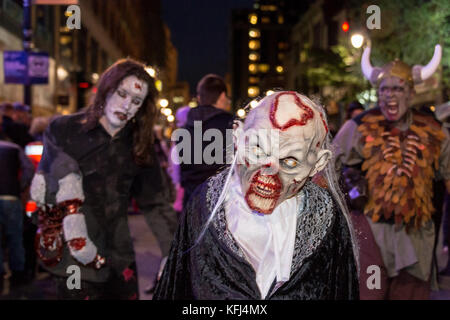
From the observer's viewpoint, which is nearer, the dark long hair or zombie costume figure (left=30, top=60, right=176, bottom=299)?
zombie costume figure (left=30, top=60, right=176, bottom=299)

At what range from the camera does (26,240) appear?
6965 mm

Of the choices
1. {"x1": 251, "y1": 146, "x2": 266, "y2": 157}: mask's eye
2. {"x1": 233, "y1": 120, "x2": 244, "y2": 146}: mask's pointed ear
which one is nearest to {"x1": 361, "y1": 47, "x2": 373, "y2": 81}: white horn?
{"x1": 233, "y1": 120, "x2": 244, "y2": 146}: mask's pointed ear

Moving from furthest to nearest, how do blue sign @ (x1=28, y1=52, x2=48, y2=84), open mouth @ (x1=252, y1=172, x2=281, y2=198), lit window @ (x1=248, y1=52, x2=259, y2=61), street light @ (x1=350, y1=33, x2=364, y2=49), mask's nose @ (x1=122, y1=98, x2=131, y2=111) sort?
1. lit window @ (x1=248, y1=52, x2=259, y2=61)
2. street light @ (x1=350, y1=33, x2=364, y2=49)
3. blue sign @ (x1=28, y1=52, x2=48, y2=84)
4. mask's nose @ (x1=122, y1=98, x2=131, y2=111)
5. open mouth @ (x1=252, y1=172, x2=281, y2=198)

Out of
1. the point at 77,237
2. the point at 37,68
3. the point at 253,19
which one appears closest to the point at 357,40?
the point at 37,68

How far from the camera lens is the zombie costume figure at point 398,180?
4.12 m

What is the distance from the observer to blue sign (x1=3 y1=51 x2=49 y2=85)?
10180mm

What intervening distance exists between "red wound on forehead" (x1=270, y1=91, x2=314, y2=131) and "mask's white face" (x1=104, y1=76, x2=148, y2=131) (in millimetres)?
1542

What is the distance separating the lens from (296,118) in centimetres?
195

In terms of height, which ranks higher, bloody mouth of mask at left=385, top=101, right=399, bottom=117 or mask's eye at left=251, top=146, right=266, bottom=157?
bloody mouth of mask at left=385, top=101, right=399, bottom=117

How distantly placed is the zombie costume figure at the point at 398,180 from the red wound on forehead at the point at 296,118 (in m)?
2.25

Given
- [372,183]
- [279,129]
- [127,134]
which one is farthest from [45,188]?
[372,183]

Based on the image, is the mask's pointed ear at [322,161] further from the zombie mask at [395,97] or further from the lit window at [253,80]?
the lit window at [253,80]

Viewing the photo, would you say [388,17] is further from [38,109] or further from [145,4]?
[145,4]

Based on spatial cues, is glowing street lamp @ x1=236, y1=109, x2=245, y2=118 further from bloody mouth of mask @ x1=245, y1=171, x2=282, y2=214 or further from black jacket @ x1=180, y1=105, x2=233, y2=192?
black jacket @ x1=180, y1=105, x2=233, y2=192
